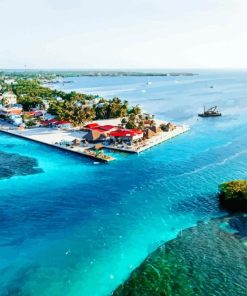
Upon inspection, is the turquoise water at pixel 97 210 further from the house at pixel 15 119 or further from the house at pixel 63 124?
the house at pixel 15 119

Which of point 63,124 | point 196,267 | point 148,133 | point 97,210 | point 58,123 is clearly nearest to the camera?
point 196,267

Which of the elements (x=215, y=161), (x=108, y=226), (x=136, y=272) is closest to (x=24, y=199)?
(x=108, y=226)

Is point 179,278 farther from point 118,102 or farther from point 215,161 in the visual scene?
point 118,102

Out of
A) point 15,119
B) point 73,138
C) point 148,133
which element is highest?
point 148,133

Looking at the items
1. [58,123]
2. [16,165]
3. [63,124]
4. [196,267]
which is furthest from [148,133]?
[196,267]

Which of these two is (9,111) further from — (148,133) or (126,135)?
(148,133)

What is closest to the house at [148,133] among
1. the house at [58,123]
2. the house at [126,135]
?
the house at [126,135]

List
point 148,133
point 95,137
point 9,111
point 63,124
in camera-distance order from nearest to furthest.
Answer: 1. point 95,137
2. point 148,133
3. point 63,124
4. point 9,111
